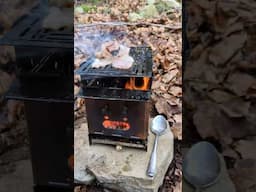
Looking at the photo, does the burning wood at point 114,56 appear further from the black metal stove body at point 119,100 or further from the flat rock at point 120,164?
the flat rock at point 120,164

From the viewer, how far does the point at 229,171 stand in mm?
1073

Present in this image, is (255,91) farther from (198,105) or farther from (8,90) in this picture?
(8,90)

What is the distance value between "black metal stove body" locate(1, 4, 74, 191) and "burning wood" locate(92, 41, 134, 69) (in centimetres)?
13

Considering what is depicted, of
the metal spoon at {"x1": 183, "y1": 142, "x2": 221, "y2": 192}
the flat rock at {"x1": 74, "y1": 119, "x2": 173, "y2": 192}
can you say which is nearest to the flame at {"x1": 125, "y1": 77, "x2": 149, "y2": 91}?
the flat rock at {"x1": 74, "y1": 119, "x2": 173, "y2": 192}

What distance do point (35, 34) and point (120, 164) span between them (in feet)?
1.15

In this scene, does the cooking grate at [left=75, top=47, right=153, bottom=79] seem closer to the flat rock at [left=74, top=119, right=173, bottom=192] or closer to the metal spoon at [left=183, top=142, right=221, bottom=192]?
the flat rock at [left=74, top=119, right=173, bottom=192]

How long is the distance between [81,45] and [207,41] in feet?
0.97

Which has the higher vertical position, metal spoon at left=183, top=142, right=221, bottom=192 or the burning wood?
the burning wood

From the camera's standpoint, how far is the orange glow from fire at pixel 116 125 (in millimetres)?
937

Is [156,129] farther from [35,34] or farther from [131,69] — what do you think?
[35,34]

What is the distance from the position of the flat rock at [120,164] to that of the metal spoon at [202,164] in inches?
6.1

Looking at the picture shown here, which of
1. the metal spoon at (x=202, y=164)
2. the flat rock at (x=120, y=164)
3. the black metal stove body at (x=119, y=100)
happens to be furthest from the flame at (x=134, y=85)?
the metal spoon at (x=202, y=164)

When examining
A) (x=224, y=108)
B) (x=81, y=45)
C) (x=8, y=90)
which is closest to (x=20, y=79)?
(x=8, y=90)

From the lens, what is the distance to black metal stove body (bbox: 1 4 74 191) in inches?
39.7
